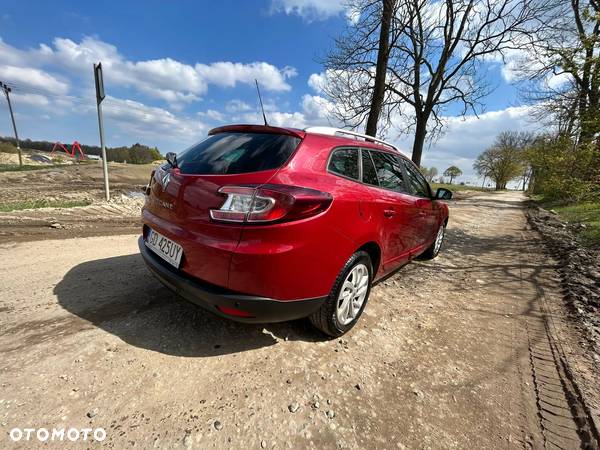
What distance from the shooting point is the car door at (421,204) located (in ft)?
12.0

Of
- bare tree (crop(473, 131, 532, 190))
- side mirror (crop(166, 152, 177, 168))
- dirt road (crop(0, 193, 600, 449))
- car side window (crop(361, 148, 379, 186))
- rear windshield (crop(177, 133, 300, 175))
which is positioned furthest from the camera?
bare tree (crop(473, 131, 532, 190))

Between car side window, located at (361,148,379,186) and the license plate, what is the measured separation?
167 centimetres

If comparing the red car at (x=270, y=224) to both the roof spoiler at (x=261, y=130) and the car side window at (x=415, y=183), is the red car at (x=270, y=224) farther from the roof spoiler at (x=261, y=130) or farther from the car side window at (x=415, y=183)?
the car side window at (x=415, y=183)

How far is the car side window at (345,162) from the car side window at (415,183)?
1305mm

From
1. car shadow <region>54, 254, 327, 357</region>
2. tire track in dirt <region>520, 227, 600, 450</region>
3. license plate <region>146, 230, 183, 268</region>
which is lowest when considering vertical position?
tire track in dirt <region>520, 227, 600, 450</region>

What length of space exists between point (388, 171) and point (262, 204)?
1.84m

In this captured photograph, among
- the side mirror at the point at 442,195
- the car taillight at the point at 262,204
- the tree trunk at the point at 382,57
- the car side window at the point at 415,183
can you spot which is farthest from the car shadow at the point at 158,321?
the tree trunk at the point at 382,57

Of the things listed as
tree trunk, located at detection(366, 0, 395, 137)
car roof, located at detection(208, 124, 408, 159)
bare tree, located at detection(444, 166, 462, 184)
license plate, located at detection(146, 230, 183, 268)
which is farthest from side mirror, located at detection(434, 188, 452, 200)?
bare tree, located at detection(444, 166, 462, 184)

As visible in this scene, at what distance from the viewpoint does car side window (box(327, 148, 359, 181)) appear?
232cm

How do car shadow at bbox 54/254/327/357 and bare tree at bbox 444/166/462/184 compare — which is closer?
car shadow at bbox 54/254/327/357

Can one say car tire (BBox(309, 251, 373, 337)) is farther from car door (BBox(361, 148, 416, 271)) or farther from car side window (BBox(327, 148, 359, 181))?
car side window (BBox(327, 148, 359, 181))

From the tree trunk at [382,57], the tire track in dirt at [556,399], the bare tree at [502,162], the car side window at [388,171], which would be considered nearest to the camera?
the tire track in dirt at [556,399]

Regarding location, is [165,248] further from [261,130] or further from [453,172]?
[453,172]

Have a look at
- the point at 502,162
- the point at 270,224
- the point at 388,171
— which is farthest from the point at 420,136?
the point at 502,162
